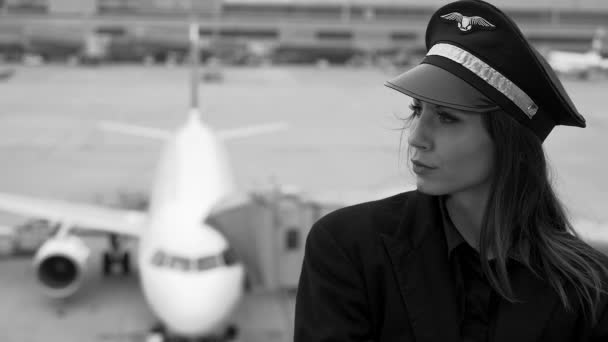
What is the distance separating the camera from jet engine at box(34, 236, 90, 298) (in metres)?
14.3

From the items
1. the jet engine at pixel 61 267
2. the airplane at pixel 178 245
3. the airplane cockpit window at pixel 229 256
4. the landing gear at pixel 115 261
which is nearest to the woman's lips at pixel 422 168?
the airplane at pixel 178 245

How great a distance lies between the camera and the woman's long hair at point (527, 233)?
7.44 feet

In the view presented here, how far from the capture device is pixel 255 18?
→ 79250 mm

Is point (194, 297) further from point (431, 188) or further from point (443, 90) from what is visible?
point (443, 90)

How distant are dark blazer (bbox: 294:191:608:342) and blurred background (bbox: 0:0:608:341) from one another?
602mm

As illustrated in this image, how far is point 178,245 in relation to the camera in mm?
11883

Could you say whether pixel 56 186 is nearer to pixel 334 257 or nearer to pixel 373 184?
pixel 373 184

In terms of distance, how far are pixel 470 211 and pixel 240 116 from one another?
36910 mm

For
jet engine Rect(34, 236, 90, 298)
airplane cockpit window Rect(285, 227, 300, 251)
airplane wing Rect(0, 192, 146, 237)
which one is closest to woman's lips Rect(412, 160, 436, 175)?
airplane cockpit window Rect(285, 227, 300, 251)

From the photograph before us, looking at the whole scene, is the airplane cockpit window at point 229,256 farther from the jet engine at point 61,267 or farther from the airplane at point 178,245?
the jet engine at point 61,267

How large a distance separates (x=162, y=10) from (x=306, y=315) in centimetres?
8003

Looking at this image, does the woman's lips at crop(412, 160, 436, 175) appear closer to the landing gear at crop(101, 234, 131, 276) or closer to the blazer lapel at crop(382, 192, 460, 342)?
the blazer lapel at crop(382, 192, 460, 342)

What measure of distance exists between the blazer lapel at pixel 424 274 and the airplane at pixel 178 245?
937 cm

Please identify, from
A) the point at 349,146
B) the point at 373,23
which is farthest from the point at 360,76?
the point at 349,146
